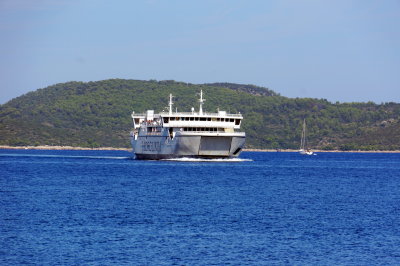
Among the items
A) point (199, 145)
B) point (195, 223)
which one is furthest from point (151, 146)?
point (195, 223)

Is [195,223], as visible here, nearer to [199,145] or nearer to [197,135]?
[197,135]

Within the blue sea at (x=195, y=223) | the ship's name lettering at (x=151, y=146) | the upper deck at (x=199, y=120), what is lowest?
the blue sea at (x=195, y=223)

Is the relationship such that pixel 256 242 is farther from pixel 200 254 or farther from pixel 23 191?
pixel 23 191

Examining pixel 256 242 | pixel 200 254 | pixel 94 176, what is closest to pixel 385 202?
pixel 256 242

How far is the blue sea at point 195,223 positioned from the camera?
33.7 metres

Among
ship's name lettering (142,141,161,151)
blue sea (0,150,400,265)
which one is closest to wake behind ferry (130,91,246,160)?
ship's name lettering (142,141,161,151)

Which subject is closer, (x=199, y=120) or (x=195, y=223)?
(x=195, y=223)

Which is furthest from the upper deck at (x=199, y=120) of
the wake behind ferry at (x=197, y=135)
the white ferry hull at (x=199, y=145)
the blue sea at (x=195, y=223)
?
the blue sea at (x=195, y=223)

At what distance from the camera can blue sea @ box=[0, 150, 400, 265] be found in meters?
33.7

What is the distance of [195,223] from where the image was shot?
42.8m

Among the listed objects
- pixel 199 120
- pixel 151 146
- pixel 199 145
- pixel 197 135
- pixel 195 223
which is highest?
pixel 199 120

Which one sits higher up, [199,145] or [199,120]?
[199,120]

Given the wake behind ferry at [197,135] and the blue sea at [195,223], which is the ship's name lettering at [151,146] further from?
the blue sea at [195,223]

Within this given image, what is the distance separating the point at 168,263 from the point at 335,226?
45.0 feet
